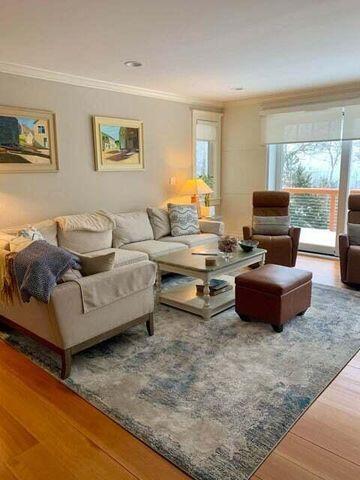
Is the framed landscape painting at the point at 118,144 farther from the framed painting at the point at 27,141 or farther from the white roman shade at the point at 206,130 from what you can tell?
the white roman shade at the point at 206,130

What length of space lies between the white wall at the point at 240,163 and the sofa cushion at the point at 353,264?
2310 millimetres

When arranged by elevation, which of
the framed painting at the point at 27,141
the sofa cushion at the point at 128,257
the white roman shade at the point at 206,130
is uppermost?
the white roman shade at the point at 206,130

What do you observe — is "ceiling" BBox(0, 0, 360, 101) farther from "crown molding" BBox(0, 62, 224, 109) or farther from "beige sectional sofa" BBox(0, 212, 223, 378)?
"beige sectional sofa" BBox(0, 212, 223, 378)

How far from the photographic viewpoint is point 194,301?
3668mm

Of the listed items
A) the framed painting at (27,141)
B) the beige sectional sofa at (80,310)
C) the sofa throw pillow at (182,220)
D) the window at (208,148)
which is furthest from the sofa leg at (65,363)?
the window at (208,148)

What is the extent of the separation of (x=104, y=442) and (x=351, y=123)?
490 centimetres

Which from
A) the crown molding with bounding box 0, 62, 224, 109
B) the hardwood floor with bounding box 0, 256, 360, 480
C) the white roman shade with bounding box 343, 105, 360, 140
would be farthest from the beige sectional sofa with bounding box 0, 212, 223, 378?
the white roman shade with bounding box 343, 105, 360, 140

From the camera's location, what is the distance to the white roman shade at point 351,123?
495 cm

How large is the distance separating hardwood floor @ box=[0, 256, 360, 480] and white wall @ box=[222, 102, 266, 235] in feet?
13.8

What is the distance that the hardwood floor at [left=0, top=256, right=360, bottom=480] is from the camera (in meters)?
1.74

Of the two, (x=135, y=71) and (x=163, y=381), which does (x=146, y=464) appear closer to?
(x=163, y=381)

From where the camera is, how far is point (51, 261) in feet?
7.93

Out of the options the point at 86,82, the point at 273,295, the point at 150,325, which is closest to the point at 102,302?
the point at 150,325

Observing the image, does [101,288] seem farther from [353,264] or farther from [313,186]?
[313,186]
